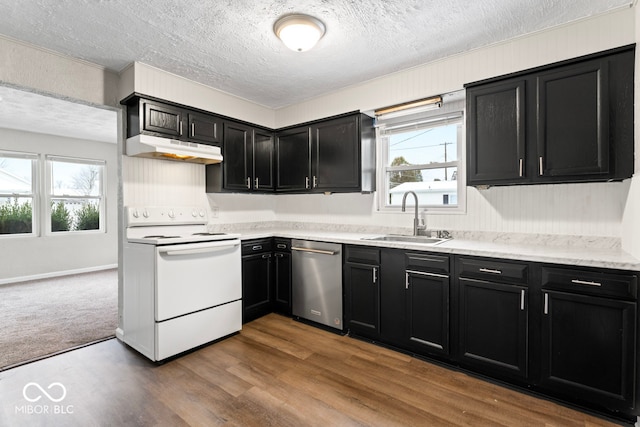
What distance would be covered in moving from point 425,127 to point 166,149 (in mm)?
2516

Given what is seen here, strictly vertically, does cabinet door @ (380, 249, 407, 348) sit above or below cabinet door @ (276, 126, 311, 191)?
below

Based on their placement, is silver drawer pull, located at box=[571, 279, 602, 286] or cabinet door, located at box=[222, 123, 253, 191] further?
cabinet door, located at box=[222, 123, 253, 191]

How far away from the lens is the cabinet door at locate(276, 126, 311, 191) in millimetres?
3826

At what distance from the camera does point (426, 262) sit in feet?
8.32

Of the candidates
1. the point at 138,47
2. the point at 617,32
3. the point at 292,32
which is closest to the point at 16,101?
the point at 138,47

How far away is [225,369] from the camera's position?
2447 mm

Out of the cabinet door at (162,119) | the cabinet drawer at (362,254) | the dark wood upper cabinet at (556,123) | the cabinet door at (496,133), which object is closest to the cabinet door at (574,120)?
the dark wood upper cabinet at (556,123)

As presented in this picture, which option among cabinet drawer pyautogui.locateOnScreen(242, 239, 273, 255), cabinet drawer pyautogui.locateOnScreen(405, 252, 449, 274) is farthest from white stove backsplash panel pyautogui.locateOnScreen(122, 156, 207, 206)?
cabinet drawer pyautogui.locateOnScreen(405, 252, 449, 274)

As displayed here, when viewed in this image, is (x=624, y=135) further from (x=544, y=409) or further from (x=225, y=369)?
(x=225, y=369)

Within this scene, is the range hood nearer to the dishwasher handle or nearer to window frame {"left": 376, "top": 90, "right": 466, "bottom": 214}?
the dishwasher handle

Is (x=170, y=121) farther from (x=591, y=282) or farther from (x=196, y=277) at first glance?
(x=591, y=282)

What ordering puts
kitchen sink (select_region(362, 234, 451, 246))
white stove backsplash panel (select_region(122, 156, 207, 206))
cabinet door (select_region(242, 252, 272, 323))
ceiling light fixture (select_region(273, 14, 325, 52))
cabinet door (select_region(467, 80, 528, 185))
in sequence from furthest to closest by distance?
1. cabinet door (select_region(242, 252, 272, 323))
2. white stove backsplash panel (select_region(122, 156, 207, 206))
3. kitchen sink (select_region(362, 234, 451, 246))
4. cabinet door (select_region(467, 80, 528, 185))
5. ceiling light fixture (select_region(273, 14, 325, 52))

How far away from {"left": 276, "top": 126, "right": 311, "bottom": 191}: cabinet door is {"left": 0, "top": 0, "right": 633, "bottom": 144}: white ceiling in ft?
2.89

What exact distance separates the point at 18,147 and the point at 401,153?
243 inches
